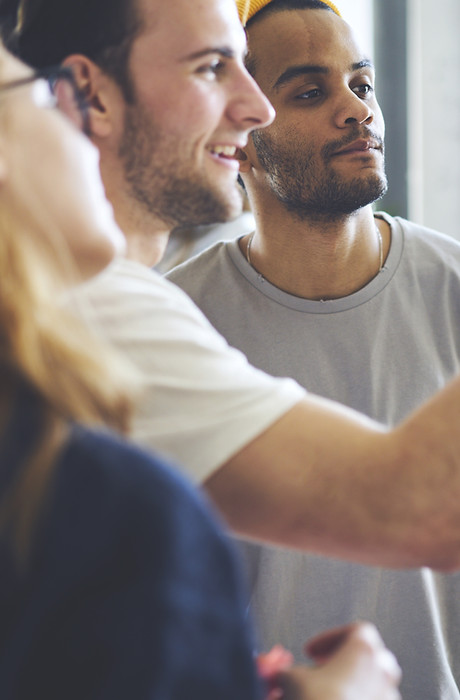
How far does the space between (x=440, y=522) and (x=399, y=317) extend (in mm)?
717

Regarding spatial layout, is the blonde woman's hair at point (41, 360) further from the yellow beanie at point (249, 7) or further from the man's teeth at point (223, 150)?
the yellow beanie at point (249, 7)

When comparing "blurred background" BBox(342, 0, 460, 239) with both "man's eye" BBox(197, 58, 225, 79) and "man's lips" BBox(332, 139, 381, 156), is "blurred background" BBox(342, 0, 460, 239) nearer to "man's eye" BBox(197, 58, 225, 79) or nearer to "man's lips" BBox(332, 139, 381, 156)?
"man's lips" BBox(332, 139, 381, 156)

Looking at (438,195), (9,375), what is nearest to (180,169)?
(9,375)

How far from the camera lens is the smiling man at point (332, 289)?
1.42m

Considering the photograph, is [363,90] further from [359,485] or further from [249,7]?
[359,485]

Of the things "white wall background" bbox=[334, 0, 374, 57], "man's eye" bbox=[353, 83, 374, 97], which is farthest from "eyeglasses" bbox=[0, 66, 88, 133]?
"white wall background" bbox=[334, 0, 374, 57]

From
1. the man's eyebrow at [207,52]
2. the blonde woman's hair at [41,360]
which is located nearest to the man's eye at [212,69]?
the man's eyebrow at [207,52]

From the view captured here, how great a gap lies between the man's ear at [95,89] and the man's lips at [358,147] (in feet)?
1.93

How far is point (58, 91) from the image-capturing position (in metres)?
0.87

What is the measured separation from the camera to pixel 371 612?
4.63ft

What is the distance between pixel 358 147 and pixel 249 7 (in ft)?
1.44

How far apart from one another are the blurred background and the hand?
8.64ft

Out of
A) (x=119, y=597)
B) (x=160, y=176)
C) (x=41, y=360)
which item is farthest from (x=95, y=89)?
(x=119, y=597)

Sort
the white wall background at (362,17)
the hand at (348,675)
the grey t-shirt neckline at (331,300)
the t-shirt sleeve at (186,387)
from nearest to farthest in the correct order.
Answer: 1. the hand at (348,675)
2. the t-shirt sleeve at (186,387)
3. the grey t-shirt neckline at (331,300)
4. the white wall background at (362,17)
